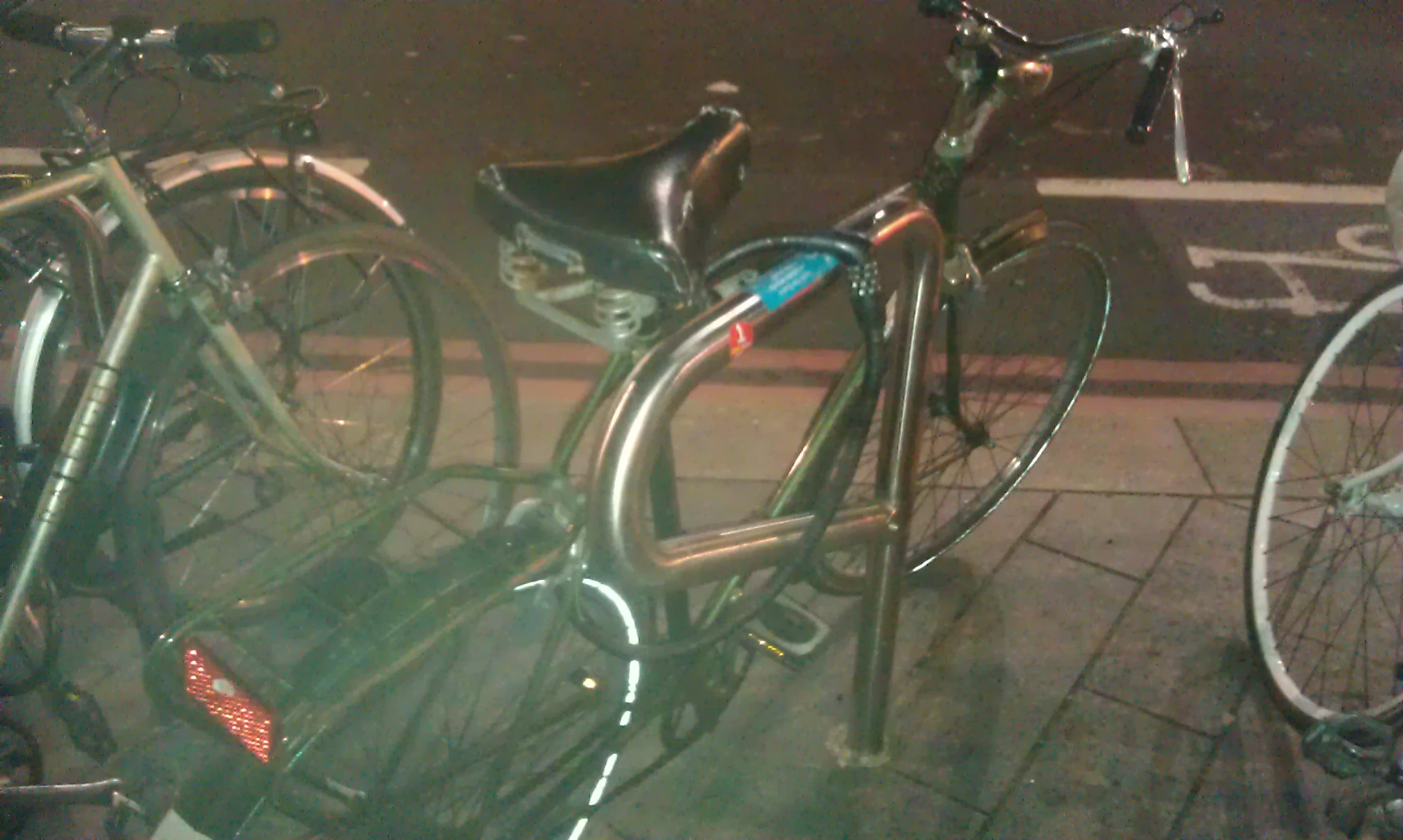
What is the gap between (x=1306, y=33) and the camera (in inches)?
355

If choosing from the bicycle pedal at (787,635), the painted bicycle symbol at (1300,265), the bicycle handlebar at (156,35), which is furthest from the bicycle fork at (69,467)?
the painted bicycle symbol at (1300,265)

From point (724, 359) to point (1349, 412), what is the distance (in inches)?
118

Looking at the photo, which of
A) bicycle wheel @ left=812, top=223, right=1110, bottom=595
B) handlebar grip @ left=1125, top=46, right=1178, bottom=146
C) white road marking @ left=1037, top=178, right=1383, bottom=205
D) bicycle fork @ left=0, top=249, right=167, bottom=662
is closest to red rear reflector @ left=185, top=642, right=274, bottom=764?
bicycle fork @ left=0, top=249, right=167, bottom=662

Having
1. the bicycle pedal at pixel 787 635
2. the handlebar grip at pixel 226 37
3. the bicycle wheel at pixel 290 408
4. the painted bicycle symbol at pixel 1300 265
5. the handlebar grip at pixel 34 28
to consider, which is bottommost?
the painted bicycle symbol at pixel 1300 265

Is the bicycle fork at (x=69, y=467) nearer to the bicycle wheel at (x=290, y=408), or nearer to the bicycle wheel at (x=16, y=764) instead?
the bicycle wheel at (x=290, y=408)

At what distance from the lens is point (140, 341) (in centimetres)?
211

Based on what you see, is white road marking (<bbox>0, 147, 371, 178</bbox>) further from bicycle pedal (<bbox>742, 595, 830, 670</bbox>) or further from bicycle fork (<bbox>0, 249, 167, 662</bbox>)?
bicycle pedal (<bbox>742, 595, 830, 670</bbox>)

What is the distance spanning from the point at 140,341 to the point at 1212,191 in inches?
218

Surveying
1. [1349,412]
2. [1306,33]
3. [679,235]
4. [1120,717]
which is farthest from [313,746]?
[1306,33]

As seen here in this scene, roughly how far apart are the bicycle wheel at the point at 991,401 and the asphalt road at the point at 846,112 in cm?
71

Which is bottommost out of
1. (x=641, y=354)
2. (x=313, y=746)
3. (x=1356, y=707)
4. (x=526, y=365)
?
(x=1356, y=707)

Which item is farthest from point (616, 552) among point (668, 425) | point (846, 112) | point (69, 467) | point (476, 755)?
point (846, 112)

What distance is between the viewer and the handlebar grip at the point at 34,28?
212 centimetres

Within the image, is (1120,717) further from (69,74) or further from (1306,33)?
(1306,33)
